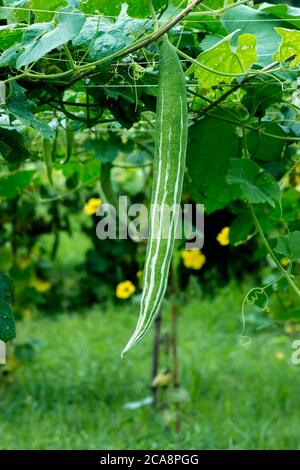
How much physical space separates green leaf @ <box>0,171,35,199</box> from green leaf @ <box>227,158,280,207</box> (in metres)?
0.68

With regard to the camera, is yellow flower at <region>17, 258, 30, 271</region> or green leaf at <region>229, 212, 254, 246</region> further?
yellow flower at <region>17, 258, 30, 271</region>

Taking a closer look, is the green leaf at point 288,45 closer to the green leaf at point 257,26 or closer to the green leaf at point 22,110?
the green leaf at point 257,26

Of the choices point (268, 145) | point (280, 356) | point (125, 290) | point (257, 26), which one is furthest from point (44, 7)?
point (280, 356)

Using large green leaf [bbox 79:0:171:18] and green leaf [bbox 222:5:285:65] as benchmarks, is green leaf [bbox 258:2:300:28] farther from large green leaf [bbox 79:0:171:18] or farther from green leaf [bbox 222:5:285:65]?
large green leaf [bbox 79:0:171:18]

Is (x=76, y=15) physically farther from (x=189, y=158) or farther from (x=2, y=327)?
(x=189, y=158)

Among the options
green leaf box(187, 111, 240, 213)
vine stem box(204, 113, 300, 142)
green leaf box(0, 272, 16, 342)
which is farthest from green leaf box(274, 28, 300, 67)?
green leaf box(0, 272, 16, 342)

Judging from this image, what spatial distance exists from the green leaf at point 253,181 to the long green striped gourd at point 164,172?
1.11 ft

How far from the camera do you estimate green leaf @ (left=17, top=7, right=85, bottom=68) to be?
881mm

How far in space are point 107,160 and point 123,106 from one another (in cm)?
42

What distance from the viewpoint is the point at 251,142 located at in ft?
4.79

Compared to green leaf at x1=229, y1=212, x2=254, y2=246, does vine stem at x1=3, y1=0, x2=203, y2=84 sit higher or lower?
higher

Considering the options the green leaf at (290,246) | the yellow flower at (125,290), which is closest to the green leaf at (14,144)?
the green leaf at (290,246)

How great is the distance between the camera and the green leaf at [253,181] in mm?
1238

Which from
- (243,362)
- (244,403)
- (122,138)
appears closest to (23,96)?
(122,138)
